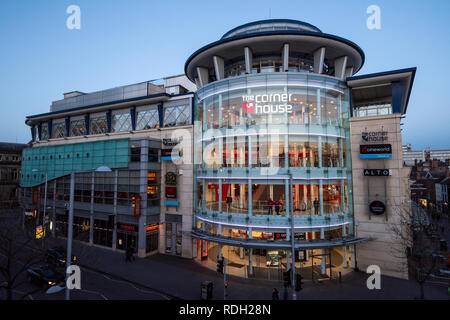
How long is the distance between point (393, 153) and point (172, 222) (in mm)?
25267

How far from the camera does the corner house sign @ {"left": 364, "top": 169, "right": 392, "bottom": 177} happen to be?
24.9 metres

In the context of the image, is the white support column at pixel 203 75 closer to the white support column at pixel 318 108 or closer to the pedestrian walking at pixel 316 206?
the white support column at pixel 318 108

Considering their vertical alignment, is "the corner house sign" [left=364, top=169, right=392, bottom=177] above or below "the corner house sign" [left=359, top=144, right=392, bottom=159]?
below

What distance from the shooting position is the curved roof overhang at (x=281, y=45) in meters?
25.8

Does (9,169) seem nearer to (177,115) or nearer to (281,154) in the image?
(177,115)

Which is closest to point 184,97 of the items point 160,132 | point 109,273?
point 160,132

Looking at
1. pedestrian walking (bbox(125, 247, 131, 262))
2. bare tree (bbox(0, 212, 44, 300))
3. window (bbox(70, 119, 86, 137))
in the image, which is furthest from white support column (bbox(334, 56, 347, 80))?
window (bbox(70, 119, 86, 137))

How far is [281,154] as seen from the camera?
24.6m

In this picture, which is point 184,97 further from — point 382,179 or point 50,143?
point 50,143

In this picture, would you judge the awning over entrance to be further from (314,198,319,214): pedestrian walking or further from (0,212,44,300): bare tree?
(0,212,44,300): bare tree

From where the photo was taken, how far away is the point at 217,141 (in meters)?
27.3

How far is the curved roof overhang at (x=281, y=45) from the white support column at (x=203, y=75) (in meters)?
1.70

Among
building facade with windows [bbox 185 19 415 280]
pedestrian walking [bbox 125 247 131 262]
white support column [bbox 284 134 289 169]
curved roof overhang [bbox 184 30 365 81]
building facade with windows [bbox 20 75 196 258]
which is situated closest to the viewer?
white support column [bbox 284 134 289 169]

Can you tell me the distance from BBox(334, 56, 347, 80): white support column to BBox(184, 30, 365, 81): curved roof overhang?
442 mm
